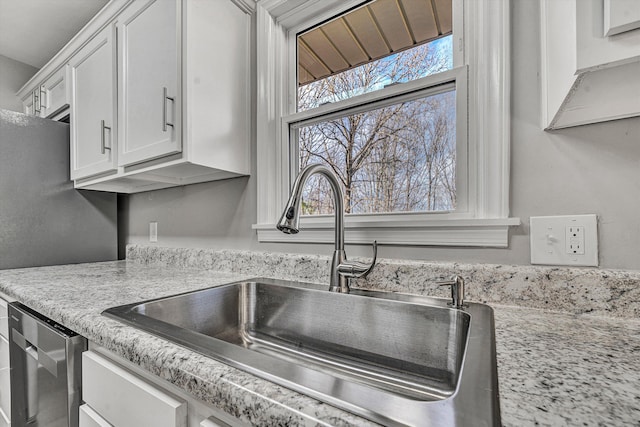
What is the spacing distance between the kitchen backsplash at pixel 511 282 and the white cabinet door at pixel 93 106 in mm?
1091

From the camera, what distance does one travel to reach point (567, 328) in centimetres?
60

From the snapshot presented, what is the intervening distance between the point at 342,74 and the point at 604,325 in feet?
3.74

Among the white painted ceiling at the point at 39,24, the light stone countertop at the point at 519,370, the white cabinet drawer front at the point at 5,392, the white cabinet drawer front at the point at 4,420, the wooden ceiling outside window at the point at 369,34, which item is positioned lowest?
the white cabinet drawer front at the point at 4,420

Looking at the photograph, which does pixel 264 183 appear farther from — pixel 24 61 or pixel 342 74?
pixel 24 61

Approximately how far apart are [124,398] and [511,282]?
91cm

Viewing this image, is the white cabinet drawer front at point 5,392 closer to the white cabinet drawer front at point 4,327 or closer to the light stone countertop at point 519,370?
the white cabinet drawer front at point 4,327

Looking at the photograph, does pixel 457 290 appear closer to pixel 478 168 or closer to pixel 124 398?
pixel 478 168

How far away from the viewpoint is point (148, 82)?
1228 mm

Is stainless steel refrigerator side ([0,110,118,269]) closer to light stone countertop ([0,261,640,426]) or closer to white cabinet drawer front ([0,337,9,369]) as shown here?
white cabinet drawer front ([0,337,9,369])

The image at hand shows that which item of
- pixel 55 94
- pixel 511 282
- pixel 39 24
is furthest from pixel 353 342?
pixel 39 24

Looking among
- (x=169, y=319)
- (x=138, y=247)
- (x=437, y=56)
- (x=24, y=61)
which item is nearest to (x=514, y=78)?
(x=437, y=56)

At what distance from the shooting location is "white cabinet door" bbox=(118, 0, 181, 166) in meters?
1.13

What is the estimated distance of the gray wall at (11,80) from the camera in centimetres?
236

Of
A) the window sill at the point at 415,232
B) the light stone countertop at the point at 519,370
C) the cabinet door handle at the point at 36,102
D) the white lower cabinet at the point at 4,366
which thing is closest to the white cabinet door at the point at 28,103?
the cabinet door handle at the point at 36,102
